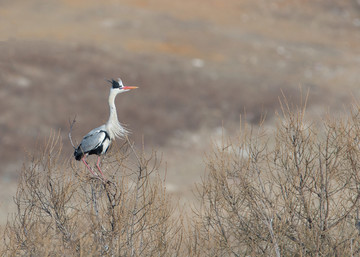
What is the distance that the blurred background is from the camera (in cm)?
4309

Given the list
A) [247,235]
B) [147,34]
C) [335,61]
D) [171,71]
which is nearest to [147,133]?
[171,71]

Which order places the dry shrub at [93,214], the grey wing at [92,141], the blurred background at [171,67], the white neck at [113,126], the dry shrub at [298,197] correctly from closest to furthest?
the dry shrub at [93,214] < the grey wing at [92,141] < the dry shrub at [298,197] < the white neck at [113,126] < the blurred background at [171,67]

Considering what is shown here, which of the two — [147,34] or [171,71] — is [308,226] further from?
[147,34]

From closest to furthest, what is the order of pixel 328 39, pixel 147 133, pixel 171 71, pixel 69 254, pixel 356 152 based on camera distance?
pixel 69 254, pixel 356 152, pixel 147 133, pixel 171 71, pixel 328 39

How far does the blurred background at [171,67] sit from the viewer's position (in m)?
43.1

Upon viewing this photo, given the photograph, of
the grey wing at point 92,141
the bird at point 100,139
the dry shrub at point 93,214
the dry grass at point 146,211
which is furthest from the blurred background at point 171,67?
the grey wing at point 92,141

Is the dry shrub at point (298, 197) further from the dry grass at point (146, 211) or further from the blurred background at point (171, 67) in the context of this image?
the blurred background at point (171, 67)

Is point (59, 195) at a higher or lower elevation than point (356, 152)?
lower

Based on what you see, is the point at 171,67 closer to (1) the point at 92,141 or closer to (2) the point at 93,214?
(1) the point at 92,141

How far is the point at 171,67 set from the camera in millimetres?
50750

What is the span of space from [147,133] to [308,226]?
30.6 meters

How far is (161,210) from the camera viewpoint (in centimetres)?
1336

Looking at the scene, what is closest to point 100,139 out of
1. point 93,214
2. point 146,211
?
point 146,211

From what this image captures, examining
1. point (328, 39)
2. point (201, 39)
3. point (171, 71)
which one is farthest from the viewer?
point (328, 39)
